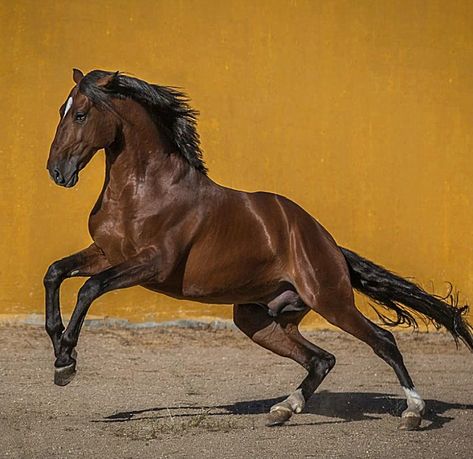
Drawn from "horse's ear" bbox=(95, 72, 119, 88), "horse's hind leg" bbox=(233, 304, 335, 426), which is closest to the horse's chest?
"horse's ear" bbox=(95, 72, 119, 88)

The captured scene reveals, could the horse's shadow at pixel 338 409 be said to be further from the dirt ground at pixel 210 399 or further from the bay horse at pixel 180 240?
the bay horse at pixel 180 240

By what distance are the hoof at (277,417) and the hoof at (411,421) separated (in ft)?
2.29

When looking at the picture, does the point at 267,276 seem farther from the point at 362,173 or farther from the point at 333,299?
the point at 362,173

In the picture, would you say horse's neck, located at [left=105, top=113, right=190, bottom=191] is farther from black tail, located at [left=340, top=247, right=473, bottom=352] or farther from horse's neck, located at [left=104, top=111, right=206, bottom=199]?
black tail, located at [left=340, top=247, right=473, bottom=352]

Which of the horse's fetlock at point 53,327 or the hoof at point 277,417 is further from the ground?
the horse's fetlock at point 53,327

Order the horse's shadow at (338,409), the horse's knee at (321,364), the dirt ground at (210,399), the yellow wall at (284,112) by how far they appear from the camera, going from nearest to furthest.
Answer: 1. the dirt ground at (210,399)
2. the horse's shadow at (338,409)
3. the horse's knee at (321,364)
4. the yellow wall at (284,112)

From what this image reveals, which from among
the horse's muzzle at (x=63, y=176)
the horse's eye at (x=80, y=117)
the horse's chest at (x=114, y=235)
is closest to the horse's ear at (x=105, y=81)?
the horse's eye at (x=80, y=117)

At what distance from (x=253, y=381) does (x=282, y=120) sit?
2.96 m

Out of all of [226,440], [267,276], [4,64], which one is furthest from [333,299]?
[4,64]

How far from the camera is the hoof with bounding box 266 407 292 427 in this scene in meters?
6.71

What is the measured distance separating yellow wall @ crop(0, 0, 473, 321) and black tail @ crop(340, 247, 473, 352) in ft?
10.1

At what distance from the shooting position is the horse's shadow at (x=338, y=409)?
276 inches

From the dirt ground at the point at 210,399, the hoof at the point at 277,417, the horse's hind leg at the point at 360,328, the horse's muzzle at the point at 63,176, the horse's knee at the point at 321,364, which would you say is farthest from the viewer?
the horse's knee at the point at 321,364

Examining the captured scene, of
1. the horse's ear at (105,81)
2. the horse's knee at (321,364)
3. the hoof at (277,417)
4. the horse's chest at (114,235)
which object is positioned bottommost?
the hoof at (277,417)
